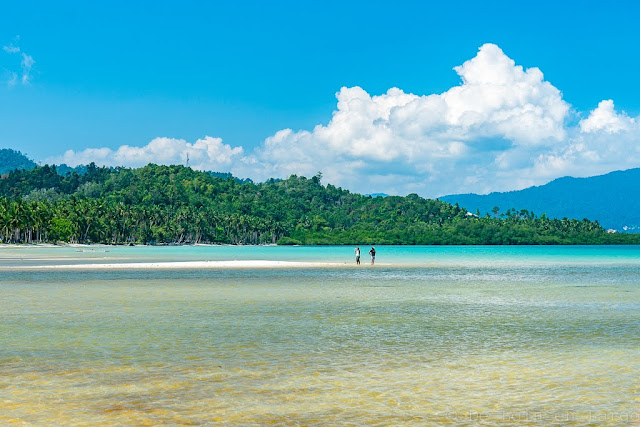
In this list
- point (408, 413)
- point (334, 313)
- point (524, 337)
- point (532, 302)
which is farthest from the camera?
point (532, 302)

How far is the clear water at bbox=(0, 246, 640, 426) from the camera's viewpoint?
44.1 ft

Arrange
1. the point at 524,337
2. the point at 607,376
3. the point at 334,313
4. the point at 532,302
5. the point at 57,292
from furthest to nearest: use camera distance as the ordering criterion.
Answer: the point at 57,292
the point at 532,302
the point at 334,313
the point at 524,337
the point at 607,376

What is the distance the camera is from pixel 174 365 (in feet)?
59.4

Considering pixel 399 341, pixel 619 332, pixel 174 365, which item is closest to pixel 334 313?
pixel 399 341

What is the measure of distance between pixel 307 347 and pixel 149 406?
8.07 metres

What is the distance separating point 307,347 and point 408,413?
8135 mm

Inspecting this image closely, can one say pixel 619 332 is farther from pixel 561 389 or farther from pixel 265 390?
pixel 265 390

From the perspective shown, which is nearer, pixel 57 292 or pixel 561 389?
pixel 561 389

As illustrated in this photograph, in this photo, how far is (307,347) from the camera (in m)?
21.3

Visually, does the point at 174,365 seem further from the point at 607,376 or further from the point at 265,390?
the point at 607,376

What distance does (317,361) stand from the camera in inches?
742

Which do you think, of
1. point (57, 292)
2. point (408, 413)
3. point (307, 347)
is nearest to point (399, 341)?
point (307, 347)

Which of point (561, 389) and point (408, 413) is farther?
point (561, 389)

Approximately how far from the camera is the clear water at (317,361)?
44.1 ft
